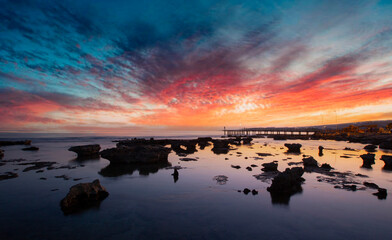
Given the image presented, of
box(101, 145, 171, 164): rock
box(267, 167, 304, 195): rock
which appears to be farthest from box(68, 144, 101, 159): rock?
box(267, 167, 304, 195): rock

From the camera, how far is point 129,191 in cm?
1512

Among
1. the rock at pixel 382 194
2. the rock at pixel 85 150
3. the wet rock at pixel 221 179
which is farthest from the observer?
the rock at pixel 85 150

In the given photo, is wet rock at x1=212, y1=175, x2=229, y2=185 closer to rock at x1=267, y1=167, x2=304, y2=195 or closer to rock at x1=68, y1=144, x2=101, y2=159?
rock at x1=267, y1=167, x2=304, y2=195

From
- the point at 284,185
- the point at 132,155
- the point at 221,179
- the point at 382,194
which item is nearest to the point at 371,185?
the point at 382,194

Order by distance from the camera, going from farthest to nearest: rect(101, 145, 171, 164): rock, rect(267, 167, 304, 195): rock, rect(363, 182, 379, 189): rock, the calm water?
rect(101, 145, 171, 164): rock → rect(363, 182, 379, 189): rock → rect(267, 167, 304, 195): rock → the calm water

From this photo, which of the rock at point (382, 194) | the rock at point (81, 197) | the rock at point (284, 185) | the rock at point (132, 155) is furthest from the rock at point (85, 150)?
the rock at point (382, 194)

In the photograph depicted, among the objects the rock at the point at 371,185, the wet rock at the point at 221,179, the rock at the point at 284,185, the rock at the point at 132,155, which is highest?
the rock at the point at 132,155

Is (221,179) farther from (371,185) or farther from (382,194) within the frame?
(371,185)

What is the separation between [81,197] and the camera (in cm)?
1212

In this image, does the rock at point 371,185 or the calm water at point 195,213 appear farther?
the rock at point 371,185

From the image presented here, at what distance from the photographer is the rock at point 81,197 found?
11.4 m

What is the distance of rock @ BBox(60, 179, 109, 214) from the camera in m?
11.4

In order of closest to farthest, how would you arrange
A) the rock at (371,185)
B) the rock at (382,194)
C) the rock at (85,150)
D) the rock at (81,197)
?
the rock at (81,197), the rock at (382,194), the rock at (371,185), the rock at (85,150)

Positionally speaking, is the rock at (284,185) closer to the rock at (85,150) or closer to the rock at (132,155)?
the rock at (132,155)
